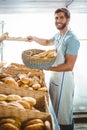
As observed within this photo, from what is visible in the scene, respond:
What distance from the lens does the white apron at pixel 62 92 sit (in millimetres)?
2701

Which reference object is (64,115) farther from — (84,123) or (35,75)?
(84,123)

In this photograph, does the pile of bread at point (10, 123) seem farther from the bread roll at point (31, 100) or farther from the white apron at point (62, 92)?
the white apron at point (62, 92)

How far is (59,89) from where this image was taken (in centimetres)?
271

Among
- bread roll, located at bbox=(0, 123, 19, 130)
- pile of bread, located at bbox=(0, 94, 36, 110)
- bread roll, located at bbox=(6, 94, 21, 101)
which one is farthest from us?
bread roll, located at bbox=(6, 94, 21, 101)

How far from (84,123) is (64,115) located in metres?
1.09

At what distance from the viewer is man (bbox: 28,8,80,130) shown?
2.63m

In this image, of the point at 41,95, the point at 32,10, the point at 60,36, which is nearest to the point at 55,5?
the point at 32,10

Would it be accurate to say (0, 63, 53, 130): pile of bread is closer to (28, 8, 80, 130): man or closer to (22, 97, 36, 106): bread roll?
(22, 97, 36, 106): bread roll

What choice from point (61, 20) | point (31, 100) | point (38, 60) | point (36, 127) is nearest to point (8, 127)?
point (36, 127)

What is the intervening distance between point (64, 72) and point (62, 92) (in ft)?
0.70

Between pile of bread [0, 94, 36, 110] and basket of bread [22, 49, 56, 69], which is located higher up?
basket of bread [22, 49, 56, 69]

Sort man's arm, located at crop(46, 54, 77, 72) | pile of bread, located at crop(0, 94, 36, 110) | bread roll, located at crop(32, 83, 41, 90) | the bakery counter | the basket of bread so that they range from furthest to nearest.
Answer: man's arm, located at crop(46, 54, 77, 72)
bread roll, located at crop(32, 83, 41, 90)
the basket of bread
pile of bread, located at crop(0, 94, 36, 110)
the bakery counter

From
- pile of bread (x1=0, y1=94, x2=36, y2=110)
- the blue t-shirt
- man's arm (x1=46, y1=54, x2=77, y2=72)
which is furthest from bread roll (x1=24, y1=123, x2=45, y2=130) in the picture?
the blue t-shirt

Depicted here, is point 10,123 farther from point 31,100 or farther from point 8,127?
point 31,100
